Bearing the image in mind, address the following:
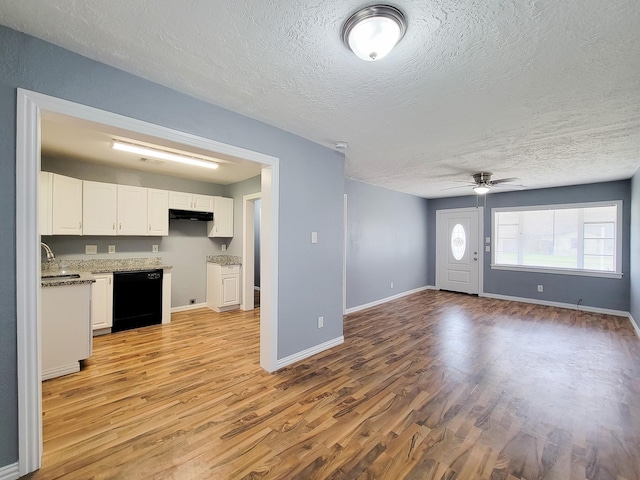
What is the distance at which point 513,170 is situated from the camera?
4434 millimetres

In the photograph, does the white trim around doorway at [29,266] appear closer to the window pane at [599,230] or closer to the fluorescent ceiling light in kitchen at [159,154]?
the fluorescent ceiling light in kitchen at [159,154]

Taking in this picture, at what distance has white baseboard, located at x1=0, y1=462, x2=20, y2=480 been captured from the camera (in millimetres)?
1523

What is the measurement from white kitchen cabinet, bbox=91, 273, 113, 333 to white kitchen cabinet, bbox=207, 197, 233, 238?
6.16 feet

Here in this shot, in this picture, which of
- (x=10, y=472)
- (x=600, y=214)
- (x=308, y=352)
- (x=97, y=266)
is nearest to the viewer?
(x=10, y=472)

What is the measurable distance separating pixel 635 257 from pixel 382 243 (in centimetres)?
396

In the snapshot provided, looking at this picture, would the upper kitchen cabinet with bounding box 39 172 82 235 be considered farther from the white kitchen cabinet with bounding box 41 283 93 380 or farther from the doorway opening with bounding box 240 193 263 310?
the doorway opening with bounding box 240 193 263 310

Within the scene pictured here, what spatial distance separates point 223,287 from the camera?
201 inches

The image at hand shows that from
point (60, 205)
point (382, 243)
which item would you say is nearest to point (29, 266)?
point (60, 205)

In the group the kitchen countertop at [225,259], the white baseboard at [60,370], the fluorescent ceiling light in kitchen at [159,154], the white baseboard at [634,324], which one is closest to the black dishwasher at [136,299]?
the kitchen countertop at [225,259]

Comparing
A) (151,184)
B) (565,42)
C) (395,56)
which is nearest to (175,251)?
(151,184)

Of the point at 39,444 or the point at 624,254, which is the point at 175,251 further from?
the point at 624,254

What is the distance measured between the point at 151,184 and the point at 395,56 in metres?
4.60

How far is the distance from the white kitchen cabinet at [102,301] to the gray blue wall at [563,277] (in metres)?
7.41

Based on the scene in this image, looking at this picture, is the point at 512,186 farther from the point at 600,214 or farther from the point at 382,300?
the point at 382,300
